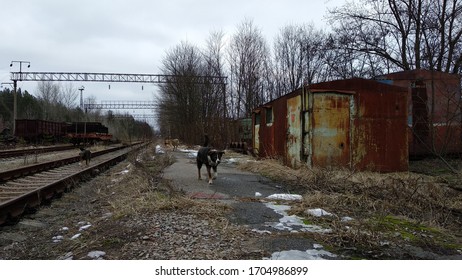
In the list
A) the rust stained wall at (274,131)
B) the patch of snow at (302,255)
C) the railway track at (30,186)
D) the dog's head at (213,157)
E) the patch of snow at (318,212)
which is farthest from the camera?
the rust stained wall at (274,131)

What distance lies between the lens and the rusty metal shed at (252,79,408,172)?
10820 millimetres

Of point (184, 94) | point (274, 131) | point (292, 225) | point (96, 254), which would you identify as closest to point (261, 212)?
point (292, 225)

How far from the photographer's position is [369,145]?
36.5ft

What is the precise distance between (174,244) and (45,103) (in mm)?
79534

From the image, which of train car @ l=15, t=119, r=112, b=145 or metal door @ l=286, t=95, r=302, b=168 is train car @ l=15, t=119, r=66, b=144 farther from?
metal door @ l=286, t=95, r=302, b=168

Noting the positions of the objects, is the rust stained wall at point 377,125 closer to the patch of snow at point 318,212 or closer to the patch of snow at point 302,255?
the patch of snow at point 318,212

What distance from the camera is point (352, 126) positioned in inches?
433

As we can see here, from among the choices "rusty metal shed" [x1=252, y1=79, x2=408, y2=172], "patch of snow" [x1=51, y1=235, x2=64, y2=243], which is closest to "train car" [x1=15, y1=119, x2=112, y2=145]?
"rusty metal shed" [x1=252, y1=79, x2=408, y2=172]

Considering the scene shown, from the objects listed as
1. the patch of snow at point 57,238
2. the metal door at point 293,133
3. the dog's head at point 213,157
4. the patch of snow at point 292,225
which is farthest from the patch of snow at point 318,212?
the metal door at point 293,133

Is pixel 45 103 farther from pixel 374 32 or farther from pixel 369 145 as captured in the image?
pixel 369 145

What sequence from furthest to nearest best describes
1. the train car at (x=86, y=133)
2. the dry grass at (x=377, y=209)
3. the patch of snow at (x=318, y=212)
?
the train car at (x=86, y=133) → the patch of snow at (x=318, y=212) → the dry grass at (x=377, y=209)

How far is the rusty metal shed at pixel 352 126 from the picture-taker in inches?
426

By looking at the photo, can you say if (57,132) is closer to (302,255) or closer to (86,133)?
(86,133)

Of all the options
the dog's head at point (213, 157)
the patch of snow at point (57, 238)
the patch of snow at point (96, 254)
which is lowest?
the patch of snow at point (57, 238)
